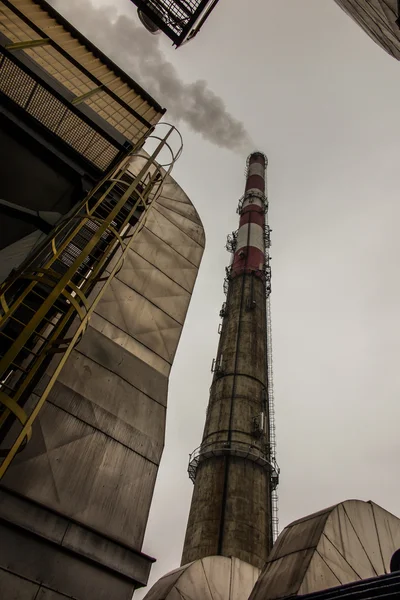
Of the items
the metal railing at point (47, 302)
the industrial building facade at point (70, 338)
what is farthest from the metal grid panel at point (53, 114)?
the metal railing at point (47, 302)

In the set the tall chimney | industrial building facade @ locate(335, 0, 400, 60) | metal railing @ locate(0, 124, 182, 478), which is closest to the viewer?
metal railing @ locate(0, 124, 182, 478)

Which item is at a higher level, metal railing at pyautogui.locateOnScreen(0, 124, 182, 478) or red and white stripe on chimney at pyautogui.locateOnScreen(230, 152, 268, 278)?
red and white stripe on chimney at pyautogui.locateOnScreen(230, 152, 268, 278)

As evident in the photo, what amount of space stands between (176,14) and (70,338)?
29.7 ft

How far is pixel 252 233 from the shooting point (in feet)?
98.9

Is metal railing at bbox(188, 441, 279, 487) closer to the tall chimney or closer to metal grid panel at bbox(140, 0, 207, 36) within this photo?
the tall chimney

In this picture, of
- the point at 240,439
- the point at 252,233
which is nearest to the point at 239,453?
the point at 240,439

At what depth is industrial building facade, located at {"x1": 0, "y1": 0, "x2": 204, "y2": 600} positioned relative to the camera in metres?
4.79

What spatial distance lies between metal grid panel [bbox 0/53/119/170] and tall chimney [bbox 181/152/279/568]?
17.0 metres

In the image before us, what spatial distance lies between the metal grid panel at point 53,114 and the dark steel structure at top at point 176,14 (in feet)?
17.0

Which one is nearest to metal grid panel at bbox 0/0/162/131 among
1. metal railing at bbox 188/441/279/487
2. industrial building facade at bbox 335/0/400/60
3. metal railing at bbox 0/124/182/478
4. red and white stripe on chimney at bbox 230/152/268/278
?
metal railing at bbox 0/124/182/478

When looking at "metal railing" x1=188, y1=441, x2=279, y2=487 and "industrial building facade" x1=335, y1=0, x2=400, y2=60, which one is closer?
"industrial building facade" x1=335, y1=0, x2=400, y2=60

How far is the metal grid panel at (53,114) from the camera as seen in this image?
586 cm

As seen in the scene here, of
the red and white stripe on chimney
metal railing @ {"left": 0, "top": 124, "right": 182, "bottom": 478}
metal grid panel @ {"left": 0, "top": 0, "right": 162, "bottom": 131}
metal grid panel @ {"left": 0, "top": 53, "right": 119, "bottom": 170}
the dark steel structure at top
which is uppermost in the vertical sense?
the red and white stripe on chimney

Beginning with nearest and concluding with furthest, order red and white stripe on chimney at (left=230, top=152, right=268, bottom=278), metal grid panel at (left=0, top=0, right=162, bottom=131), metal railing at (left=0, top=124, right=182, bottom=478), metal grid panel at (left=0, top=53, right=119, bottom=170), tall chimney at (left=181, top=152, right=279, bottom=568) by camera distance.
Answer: metal railing at (left=0, top=124, right=182, bottom=478) → metal grid panel at (left=0, top=53, right=119, bottom=170) → metal grid panel at (left=0, top=0, right=162, bottom=131) → tall chimney at (left=181, top=152, right=279, bottom=568) → red and white stripe on chimney at (left=230, top=152, right=268, bottom=278)
